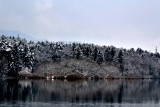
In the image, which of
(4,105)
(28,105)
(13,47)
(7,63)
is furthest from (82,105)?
(13,47)

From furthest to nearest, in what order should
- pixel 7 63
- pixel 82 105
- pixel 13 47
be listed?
pixel 13 47 < pixel 7 63 < pixel 82 105

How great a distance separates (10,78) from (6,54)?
38.0 feet

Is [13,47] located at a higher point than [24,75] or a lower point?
higher

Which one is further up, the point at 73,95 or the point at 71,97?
the point at 73,95

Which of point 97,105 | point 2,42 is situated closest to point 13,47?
point 2,42

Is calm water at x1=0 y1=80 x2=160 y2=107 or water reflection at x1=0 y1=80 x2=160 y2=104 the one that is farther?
water reflection at x1=0 y1=80 x2=160 y2=104

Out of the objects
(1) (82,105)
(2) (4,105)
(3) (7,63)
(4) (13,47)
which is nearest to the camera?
(2) (4,105)

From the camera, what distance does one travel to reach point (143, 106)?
8738 centimetres

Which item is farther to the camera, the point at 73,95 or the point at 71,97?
the point at 73,95

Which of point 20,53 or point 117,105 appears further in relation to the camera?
point 20,53

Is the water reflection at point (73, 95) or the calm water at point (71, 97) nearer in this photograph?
the calm water at point (71, 97)

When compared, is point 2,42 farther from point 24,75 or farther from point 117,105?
point 117,105

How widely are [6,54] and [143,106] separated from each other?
106 meters

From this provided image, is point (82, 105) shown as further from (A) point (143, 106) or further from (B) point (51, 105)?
(A) point (143, 106)
